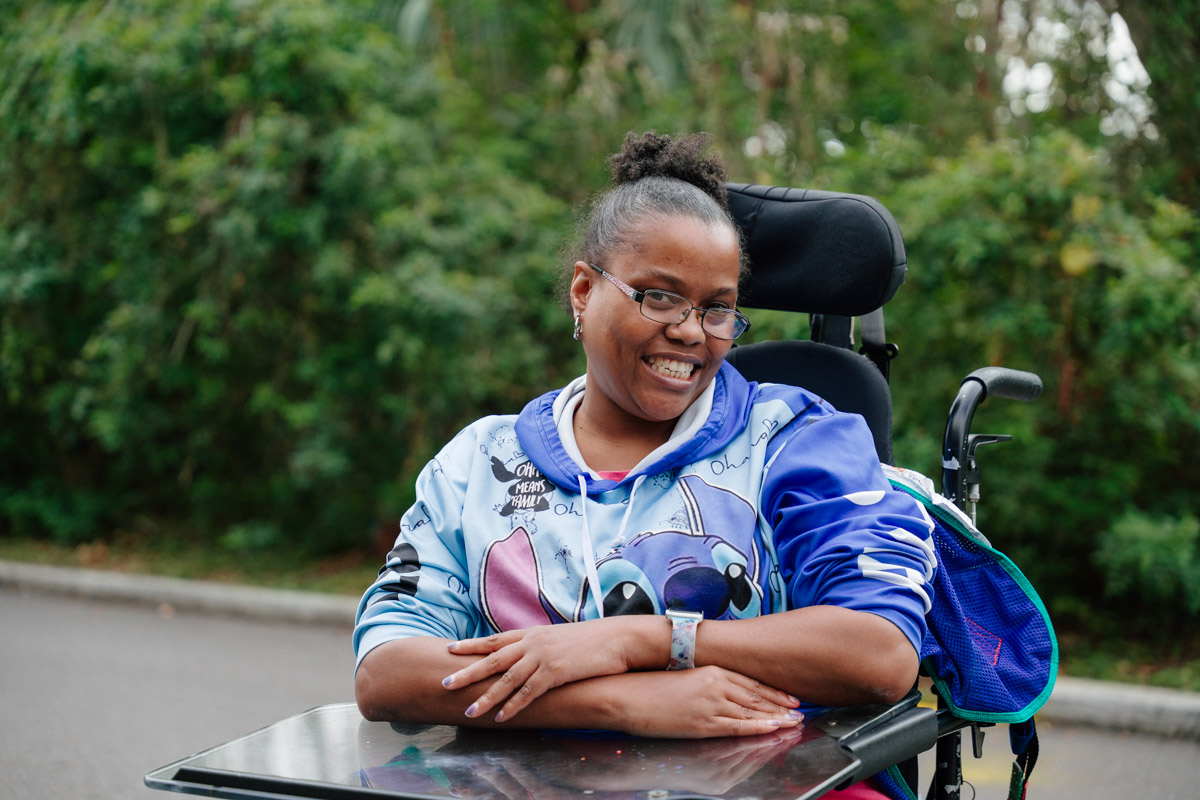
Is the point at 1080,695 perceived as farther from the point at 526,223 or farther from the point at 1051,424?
the point at 526,223

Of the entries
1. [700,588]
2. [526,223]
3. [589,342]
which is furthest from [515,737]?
[526,223]

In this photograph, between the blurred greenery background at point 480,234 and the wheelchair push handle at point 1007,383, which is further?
the blurred greenery background at point 480,234

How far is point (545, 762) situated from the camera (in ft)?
4.92

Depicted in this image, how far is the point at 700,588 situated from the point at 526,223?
5.12m

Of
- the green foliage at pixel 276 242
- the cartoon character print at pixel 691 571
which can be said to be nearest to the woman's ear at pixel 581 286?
the cartoon character print at pixel 691 571

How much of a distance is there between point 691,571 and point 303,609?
15.8 feet

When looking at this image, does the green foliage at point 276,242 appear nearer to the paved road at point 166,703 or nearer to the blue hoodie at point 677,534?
the paved road at point 166,703

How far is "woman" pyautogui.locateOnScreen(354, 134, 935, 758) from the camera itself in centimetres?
160

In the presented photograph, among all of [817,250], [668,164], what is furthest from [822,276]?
[668,164]

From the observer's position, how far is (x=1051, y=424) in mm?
5031

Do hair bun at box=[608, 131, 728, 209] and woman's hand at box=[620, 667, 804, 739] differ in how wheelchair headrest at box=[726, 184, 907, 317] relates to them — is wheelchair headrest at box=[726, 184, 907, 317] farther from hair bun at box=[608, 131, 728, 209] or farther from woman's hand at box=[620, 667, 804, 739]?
woman's hand at box=[620, 667, 804, 739]

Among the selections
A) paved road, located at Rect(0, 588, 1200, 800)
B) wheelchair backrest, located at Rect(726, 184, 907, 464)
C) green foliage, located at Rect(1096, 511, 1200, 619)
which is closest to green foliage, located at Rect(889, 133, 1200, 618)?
green foliage, located at Rect(1096, 511, 1200, 619)

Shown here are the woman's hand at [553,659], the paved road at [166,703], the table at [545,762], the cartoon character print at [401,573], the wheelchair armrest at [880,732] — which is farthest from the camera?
the paved road at [166,703]

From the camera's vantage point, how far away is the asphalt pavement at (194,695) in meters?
3.84
